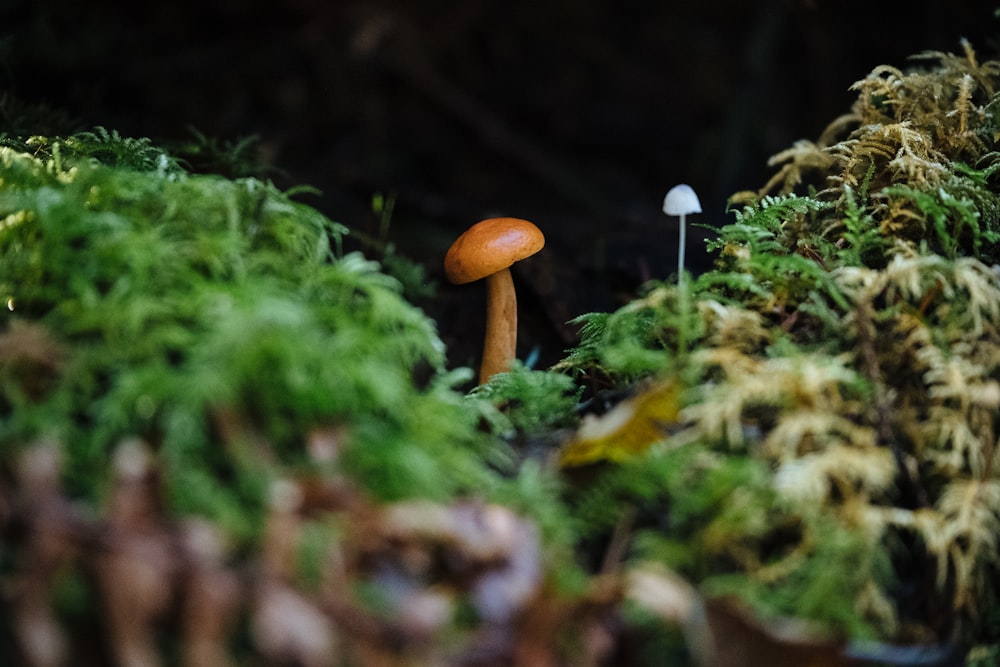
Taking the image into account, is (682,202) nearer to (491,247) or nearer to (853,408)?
(491,247)

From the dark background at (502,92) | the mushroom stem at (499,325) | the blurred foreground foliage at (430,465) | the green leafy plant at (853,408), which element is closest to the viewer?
the blurred foreground foliage at (430,465)

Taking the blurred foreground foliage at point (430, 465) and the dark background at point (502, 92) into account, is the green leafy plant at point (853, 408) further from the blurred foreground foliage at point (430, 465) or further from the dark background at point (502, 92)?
the dark background at point (502, 92)

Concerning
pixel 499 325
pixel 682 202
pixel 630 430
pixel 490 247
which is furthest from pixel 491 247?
pixel 630 430

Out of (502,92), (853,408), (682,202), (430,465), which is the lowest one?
(853,408)

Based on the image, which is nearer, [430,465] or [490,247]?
[430,465]

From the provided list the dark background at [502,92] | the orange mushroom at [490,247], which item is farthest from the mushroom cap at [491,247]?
the dark background at [502,92]

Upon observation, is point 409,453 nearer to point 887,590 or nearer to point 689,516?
point 689,516

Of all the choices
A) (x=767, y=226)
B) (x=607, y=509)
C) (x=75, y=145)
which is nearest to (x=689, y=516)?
(x=607, y=509)
